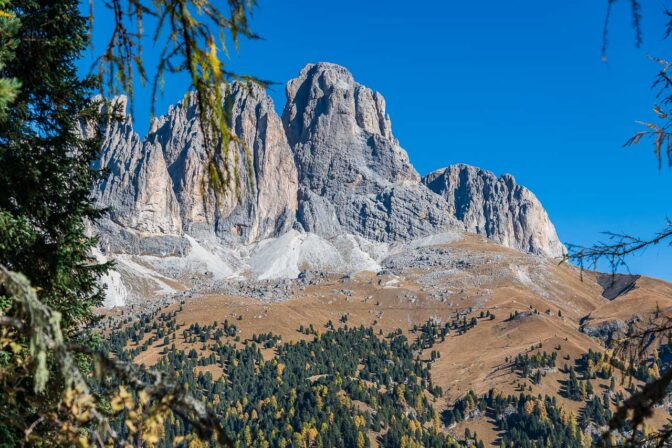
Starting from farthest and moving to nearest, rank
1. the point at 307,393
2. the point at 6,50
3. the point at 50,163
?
the point at 307,393 < the point at 50,163 < the point at 6,50

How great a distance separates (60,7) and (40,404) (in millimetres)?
9390

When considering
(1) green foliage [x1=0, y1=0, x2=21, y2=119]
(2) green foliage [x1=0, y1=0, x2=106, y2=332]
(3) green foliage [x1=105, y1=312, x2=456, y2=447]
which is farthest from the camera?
(3) green foliage [x1=105, y1=312, x2=456, y2=447]

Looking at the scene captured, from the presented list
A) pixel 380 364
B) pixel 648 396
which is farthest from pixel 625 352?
pixel 380 364

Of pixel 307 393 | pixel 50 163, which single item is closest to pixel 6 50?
pixel 50 163

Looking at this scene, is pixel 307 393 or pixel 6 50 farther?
A: pixel 307 393

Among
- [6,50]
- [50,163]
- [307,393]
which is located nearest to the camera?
[6,50]

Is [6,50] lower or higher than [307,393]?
higher

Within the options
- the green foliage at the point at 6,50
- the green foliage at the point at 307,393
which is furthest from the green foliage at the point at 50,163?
the green foliage at the point at 307,393

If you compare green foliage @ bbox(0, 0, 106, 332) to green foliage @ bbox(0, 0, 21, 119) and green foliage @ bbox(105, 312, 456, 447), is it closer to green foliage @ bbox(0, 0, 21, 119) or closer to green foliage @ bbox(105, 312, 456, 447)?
green foliage @ bbox(0, 0, 21, 119)

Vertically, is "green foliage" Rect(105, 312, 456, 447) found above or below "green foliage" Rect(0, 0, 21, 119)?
below

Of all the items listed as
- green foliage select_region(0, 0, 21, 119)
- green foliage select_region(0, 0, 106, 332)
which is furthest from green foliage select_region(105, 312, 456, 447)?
green foliage select_region(0, 0, 21, 119)

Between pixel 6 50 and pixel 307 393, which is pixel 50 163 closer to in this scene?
pixel 6 50

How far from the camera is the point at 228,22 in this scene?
16.6 ft

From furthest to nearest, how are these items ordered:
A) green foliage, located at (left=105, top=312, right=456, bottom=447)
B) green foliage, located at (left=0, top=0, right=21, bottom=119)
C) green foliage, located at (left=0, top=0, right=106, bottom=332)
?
green foliage, located at (left=105, top=312, right=456, bottom=447), green foliage, located at (left=0, top=0, right=106, bottom=332), green foliage, located at (left=0, top=0, right=21, bottom=119)
